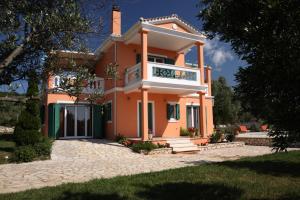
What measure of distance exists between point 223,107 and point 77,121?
90.6 ft

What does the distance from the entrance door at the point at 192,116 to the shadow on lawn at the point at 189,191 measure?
50.1ft

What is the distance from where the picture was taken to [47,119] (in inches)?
773

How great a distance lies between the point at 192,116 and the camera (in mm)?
23031

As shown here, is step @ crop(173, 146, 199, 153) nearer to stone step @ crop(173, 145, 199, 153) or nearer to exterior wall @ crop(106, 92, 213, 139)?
stone step @ crop(173, 145, 199, 153)

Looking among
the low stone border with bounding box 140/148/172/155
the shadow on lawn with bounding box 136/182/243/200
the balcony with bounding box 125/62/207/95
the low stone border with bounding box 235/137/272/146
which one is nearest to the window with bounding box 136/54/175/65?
the balcony with bounding box 125/62/207/95

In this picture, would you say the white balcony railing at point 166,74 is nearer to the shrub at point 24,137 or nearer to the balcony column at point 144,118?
the balcony column at point 144,118

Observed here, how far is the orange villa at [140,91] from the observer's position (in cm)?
1772

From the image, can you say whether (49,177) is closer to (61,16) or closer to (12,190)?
(12,190)

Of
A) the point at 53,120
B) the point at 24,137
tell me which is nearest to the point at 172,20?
the point at 53,120

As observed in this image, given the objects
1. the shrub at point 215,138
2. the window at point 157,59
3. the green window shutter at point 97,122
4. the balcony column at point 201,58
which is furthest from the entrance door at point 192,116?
the green window shutter at point 97,122

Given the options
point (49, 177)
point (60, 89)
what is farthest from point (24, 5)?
point (49, 177)

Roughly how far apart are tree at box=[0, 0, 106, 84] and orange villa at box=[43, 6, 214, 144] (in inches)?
452

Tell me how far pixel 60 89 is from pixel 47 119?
15.6 meters

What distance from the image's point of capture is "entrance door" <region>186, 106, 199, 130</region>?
75.0 feet
